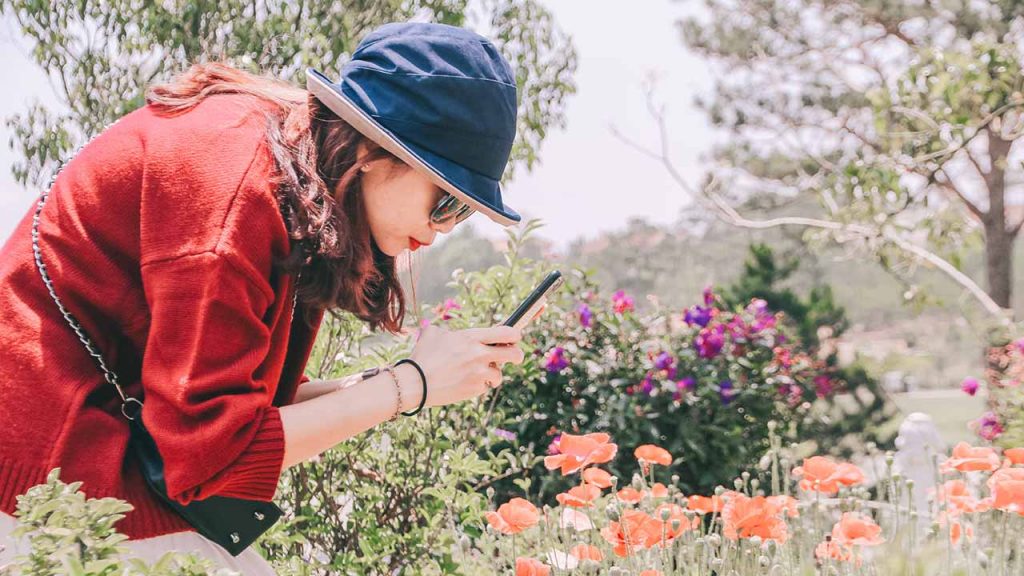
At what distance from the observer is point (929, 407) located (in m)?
15.4

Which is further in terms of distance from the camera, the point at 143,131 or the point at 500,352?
the point at 500,352

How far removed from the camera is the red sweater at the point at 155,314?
1.01 metres

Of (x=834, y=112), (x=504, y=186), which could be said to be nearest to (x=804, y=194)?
(x=834, y=112)

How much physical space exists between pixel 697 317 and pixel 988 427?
5.63 ft

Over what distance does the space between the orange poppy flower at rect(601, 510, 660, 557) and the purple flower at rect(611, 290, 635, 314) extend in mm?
2878

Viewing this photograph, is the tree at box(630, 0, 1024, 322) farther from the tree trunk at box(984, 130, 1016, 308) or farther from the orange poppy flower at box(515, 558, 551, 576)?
the orange poppy flower at box(515, 558, 551, 576)

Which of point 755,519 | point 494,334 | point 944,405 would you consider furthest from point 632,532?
point 944,405

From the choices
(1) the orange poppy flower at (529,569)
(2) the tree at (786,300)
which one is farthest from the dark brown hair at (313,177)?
(2) the tree at (786,300)

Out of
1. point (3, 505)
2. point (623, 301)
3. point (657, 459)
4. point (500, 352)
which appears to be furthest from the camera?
point (623, 301)

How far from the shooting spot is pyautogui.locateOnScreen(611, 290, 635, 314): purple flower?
4.64 metres

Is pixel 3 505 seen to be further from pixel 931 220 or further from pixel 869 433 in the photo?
pixel 869 433

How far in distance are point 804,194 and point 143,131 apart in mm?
10488

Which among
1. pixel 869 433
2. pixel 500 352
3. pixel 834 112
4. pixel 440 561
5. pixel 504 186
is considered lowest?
pixel 869 433

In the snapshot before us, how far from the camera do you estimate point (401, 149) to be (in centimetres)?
115
